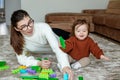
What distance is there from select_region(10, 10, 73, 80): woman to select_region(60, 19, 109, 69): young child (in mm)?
144

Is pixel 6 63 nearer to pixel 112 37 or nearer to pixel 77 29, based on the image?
pixel 77 29

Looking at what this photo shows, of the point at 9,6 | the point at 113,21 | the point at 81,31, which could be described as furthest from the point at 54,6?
the point at 81,31

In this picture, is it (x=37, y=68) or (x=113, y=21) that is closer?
(x=37, y=68)

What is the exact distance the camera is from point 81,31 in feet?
6.33

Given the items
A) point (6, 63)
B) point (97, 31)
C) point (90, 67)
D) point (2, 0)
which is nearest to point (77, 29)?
point (90, 67)

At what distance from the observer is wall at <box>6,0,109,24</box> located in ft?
17.5

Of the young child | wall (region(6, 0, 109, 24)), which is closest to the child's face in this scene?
the young child

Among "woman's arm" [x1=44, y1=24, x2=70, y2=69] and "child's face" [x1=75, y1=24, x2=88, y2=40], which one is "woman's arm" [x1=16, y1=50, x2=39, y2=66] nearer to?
"woman's arm" [x1=44, y1=24, x2=70, y2=69]

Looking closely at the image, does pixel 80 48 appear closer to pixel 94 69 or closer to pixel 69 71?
pixel 94 69

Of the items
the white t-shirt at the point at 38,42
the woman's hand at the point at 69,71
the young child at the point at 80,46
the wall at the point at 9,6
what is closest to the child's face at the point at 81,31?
the young child at the point at 80,46

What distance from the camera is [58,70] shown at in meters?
1.87

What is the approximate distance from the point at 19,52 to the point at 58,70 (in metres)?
0.35

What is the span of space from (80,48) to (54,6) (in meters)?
3.54

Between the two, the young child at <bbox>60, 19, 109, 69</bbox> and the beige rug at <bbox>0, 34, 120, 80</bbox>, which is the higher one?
the young child at <bbox>60, 19, 109, 69</bbox>
